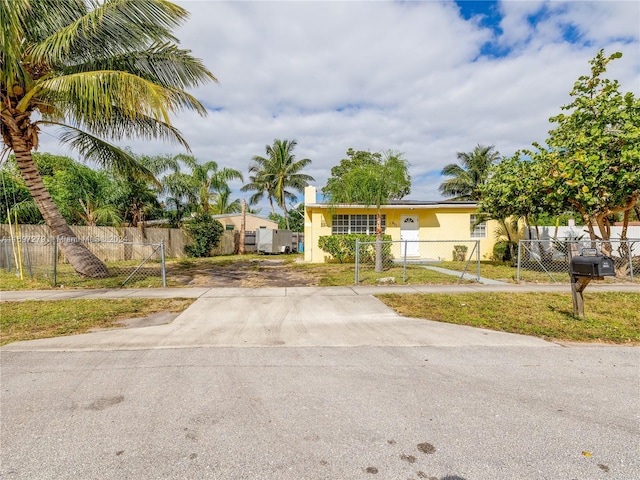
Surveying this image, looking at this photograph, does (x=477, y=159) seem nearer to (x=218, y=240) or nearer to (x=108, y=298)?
(x=218, y=240)

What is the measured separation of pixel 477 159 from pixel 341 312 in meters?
30.8

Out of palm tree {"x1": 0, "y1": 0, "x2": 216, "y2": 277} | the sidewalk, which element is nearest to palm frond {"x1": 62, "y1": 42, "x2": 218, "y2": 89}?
palm tree {"x1": 0, "y1": 0, "x2": 216, "y2": 277}

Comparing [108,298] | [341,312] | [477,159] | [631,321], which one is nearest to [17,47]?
[108,298]

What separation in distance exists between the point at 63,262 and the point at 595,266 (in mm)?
18193

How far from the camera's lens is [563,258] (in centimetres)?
1516

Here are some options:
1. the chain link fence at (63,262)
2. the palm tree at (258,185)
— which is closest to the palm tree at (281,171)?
the palm tree at (258,185)

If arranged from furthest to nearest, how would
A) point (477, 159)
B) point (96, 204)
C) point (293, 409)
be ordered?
point (477, 159) → point (96, 204) → point (293, 409)

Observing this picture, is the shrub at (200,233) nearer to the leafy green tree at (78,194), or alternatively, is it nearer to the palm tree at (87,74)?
the leafy green tree at (78,194)

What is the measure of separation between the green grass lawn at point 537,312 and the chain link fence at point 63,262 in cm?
677

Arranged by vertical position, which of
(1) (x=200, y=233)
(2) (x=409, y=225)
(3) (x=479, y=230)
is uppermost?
(2) (x=409, y=225)

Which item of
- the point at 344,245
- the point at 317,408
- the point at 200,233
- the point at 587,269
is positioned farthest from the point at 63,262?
the point at 587,269

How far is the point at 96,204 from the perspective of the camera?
16453 millimetres

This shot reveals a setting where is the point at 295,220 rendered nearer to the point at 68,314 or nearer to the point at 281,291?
the point at 281,291

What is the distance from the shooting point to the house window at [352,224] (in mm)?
16562
